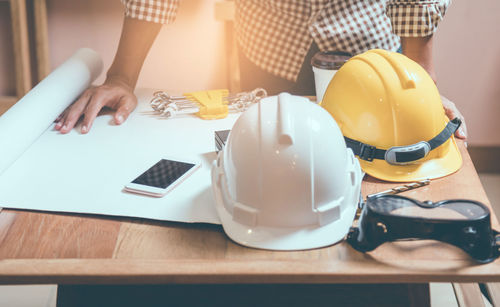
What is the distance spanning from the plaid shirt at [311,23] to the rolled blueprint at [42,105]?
20cm

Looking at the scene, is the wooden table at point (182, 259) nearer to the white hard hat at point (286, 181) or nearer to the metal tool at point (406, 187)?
the white hard hat at point (286, 181)

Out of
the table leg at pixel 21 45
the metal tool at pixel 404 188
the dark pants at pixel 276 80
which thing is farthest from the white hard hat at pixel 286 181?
the table leg at pixel 21 45

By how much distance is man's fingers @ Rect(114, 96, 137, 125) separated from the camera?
122 centimetres

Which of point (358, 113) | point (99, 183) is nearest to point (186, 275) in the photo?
point (99, 183)

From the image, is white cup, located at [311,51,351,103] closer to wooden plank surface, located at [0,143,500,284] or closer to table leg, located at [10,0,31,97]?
wooden plank surface, located at [0,143,500,284]

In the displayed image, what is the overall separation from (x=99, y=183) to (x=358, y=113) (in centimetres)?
49

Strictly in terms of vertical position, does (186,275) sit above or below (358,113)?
below

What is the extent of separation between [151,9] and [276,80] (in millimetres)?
441

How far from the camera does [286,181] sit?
0.73 metres

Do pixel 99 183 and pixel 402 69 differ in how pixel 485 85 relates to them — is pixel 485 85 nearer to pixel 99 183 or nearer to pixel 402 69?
pixel 402 69

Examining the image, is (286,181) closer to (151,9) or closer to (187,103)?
(187,103)

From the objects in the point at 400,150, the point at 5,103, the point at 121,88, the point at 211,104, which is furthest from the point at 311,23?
the point at 5,103

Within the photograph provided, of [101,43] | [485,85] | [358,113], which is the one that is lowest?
[485,85]

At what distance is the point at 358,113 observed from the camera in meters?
0.95
